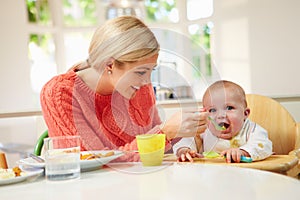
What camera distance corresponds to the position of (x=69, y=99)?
4.01 ft

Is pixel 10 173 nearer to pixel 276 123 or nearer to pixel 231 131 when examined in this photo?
pixel 231 131

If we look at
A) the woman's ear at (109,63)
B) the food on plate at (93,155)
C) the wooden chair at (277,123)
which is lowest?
the wooden chair at (277,123)

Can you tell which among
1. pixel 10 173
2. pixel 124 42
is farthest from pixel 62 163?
pixel 124 42

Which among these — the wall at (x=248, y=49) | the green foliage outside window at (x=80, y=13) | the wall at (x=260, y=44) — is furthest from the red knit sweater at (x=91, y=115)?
the green foliage outside window at (x=80, y=13)

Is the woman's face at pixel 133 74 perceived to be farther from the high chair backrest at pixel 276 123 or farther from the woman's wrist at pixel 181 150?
the high chair backrest at pixel 276 123

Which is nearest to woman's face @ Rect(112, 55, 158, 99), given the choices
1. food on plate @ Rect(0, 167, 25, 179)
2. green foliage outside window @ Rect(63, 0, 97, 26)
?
food on plate @ Rect(0, 167, 25, 179)

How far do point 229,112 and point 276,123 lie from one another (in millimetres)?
544

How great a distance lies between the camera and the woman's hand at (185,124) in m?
0.90

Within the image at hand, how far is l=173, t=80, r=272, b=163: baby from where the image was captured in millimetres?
1154

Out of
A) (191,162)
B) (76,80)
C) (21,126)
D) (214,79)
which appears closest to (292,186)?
(191,162)

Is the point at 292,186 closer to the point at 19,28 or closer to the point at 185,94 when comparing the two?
the point at 185,94

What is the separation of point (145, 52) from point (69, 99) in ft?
1.19

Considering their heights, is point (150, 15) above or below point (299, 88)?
above

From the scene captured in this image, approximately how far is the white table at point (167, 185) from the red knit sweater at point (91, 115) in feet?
0.73
